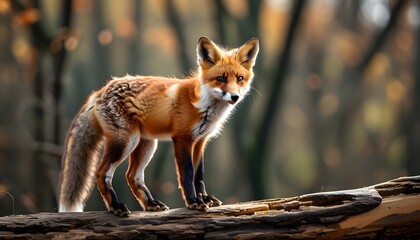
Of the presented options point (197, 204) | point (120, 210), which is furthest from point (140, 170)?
point (197, 204)

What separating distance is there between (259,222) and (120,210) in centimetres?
103

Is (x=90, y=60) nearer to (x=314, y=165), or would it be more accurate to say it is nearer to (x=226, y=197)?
(x=226, y=197)

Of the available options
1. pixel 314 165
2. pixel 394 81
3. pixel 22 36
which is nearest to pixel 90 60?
pixel 22 36

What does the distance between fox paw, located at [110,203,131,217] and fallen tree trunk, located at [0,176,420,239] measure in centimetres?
4

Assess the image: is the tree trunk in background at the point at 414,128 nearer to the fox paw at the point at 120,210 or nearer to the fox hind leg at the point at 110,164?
the fox hind leg at the point at 110,164

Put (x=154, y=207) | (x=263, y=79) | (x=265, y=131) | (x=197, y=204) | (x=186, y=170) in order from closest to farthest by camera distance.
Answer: (x=197, y=204) < (x=186, y=170) < (x=154, y=207) < (x=265, y=131) < (x=263, y=79)

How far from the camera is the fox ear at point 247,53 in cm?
470

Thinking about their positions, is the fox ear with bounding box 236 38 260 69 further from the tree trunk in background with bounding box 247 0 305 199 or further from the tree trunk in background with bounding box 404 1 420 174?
the tree trunk in background with bounding box 404 1 420 174

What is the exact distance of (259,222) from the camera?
4289 millimetres

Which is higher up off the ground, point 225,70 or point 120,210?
point 225,70

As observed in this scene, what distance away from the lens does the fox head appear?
4.49 metres

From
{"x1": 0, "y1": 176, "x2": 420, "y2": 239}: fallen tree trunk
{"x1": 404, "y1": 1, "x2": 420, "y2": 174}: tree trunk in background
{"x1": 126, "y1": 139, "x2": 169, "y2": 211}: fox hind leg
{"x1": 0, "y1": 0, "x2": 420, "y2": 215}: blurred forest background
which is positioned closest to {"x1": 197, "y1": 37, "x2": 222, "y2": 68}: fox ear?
{"x1": 126, "y1": 139, "x2": 169, "y2": 211}: fox hind leg

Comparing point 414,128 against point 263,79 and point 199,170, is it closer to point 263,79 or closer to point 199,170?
point 263,79

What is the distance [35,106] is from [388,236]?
24.7 ft
